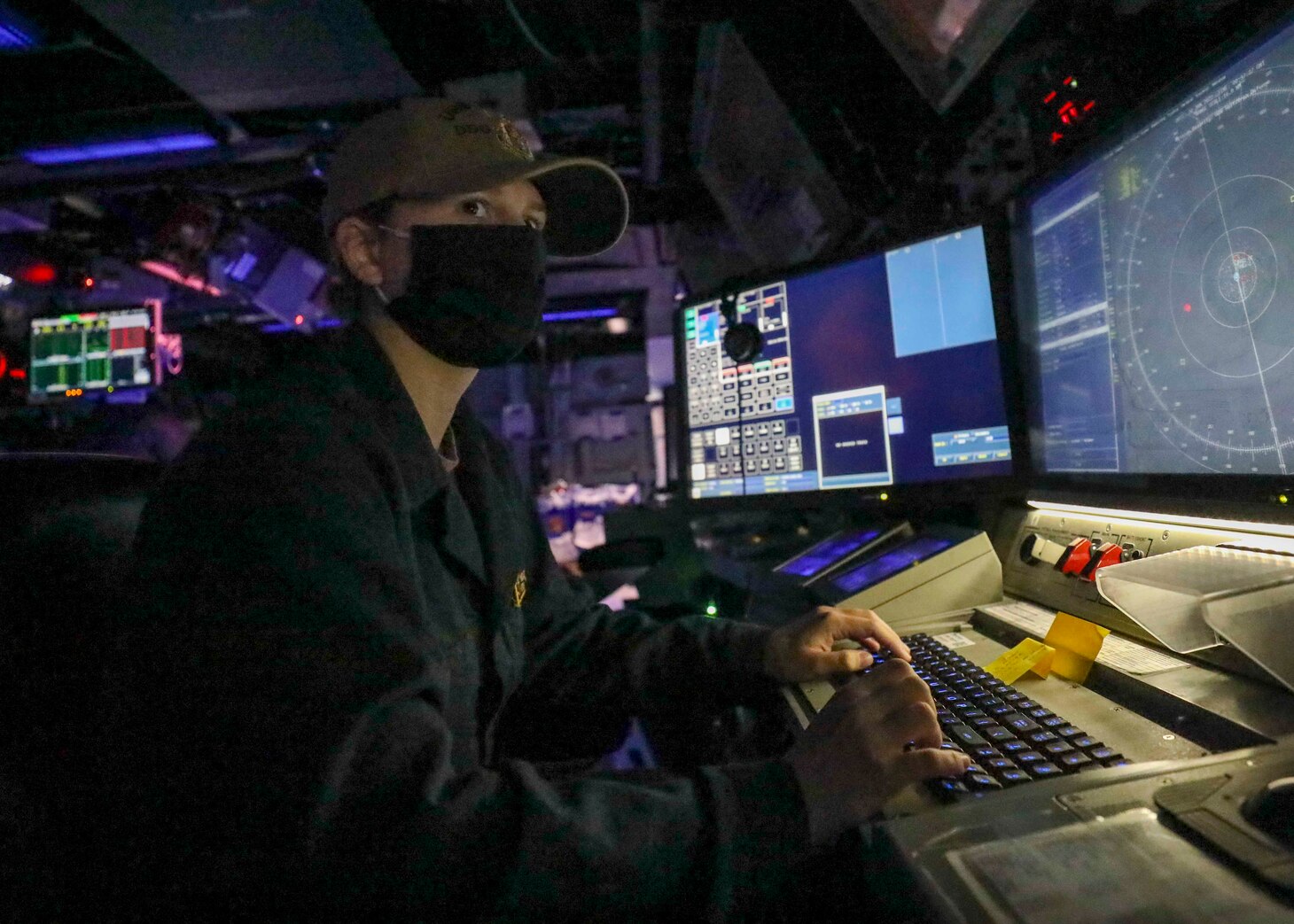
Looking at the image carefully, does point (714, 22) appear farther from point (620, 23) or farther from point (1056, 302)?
point (1056, 302)

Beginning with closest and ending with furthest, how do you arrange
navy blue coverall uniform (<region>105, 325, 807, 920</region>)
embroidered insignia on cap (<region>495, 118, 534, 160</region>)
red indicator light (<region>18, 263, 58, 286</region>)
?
navy blue coverall uniform (<region>105, 325, 807, 920</region>), embroidered insignia on cap (<region>495, 118, 534, 160</region>), red indicator light (<region>18, 263, 58, 286</region>)

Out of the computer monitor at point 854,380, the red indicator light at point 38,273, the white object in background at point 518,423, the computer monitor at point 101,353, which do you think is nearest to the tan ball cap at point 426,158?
the computer monitor at point 854,380

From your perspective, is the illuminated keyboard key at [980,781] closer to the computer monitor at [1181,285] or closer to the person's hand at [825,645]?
the person's hand at [825,645]

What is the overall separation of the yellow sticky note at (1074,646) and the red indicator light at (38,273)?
5466 millimetres

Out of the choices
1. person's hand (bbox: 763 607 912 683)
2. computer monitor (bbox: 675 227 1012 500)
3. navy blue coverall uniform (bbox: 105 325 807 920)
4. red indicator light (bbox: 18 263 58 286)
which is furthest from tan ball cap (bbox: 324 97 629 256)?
red indicator light (bbox: 18 263 58 286)

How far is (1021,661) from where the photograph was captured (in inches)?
29.8

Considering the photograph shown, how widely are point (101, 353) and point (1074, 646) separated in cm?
498

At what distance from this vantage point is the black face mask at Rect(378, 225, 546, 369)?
37.2 inches

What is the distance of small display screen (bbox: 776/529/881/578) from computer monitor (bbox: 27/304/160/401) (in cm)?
419

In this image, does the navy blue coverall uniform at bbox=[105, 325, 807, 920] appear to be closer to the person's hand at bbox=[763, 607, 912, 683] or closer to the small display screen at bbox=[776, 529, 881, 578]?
the person's hand at bbox=[763, 607, 912, 683]

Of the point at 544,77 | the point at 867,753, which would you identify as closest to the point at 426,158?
the point at 867,753

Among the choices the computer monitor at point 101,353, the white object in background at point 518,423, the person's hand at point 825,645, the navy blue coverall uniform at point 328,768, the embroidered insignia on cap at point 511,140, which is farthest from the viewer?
the white object in background at point 518,423

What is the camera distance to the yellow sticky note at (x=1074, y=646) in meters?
0.73

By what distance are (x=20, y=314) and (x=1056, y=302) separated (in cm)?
581
